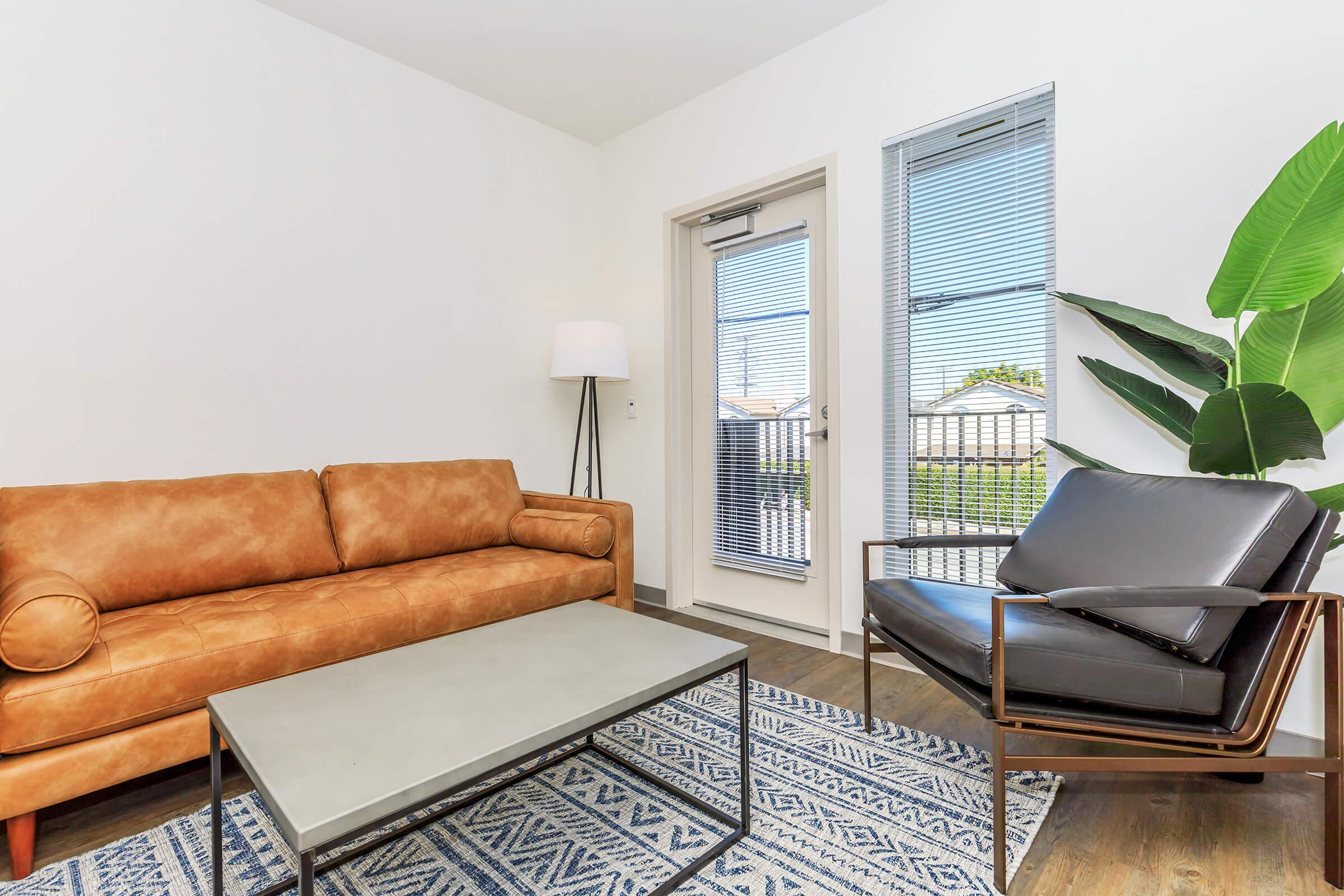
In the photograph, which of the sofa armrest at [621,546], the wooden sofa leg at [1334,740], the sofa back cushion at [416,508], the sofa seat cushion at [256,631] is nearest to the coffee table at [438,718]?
the sofa seat cushion at [256,631]

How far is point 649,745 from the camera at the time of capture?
195cm

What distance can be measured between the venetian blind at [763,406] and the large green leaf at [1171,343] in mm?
1362

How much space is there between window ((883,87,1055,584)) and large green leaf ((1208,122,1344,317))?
686 millimetres

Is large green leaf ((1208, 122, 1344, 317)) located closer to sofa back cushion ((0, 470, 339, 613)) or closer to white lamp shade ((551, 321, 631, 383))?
white lamp shade ((551, 321, 631, 383))

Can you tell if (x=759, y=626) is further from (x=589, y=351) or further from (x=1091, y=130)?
(x=1091, y=130)

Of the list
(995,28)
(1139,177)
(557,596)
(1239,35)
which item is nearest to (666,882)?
(557,596)

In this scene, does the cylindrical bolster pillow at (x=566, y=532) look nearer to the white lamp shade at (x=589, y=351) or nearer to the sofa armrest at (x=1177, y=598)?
the white lamp shade at (x=589, y=351)

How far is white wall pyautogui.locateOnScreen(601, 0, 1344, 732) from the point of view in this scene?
5.98 feet

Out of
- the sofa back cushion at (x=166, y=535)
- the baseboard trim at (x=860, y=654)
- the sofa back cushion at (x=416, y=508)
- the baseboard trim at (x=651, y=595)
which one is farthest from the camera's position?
the baseboard trim at (x=651, y=595)

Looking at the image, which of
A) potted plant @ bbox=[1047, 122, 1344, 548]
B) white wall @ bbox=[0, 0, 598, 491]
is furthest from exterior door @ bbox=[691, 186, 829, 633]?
potted plant @ bbox=[1047, 122, 1344, 548]

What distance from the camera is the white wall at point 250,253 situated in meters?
2.15

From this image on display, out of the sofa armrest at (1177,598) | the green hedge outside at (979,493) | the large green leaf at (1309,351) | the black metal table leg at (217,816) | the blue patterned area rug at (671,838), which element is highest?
the large green leaf at (1309,351)

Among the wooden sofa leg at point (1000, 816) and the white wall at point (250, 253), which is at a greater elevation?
the white wall at point (250, 253)

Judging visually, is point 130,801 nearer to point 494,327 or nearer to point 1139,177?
point 494,327
